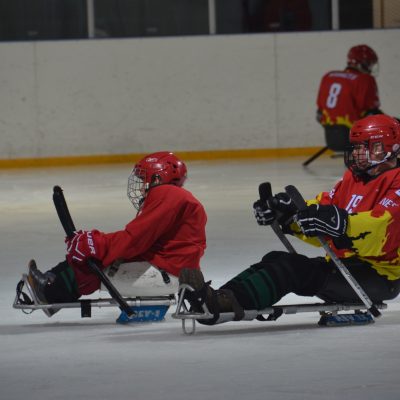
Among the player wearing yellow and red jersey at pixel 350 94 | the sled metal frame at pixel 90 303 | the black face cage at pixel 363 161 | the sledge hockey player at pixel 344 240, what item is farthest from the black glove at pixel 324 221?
the player wearing yellow and red jersey at pixel 350 94

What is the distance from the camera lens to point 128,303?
4848 mm

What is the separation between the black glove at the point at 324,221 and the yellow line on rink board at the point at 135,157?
9.19 m

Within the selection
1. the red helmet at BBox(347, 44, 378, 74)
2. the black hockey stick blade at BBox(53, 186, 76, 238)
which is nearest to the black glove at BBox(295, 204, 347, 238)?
the black hockey stick blade at BBox(53, 186, 76, 238)

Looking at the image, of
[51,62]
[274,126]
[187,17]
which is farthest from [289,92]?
[51,62]

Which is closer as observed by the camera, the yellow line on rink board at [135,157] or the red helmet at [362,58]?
the red helmet at [362,58]

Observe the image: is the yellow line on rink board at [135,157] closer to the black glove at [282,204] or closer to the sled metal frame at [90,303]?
the sled metal frame at [90,303]

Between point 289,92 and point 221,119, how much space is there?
77cm

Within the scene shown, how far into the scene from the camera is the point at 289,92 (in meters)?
13.9

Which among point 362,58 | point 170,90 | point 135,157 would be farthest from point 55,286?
point 170,90

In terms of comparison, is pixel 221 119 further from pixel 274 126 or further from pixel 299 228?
pixel 299 228

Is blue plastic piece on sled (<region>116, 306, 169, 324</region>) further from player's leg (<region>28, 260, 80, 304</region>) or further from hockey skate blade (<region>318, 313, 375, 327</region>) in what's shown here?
hockey skate blade (<region>318, 313, 375, 327</region>)

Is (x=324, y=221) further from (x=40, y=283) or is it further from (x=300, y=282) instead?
(x=40, y=283)

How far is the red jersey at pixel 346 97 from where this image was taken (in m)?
12.3

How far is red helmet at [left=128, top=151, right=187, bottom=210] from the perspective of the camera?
4855 millimetres
